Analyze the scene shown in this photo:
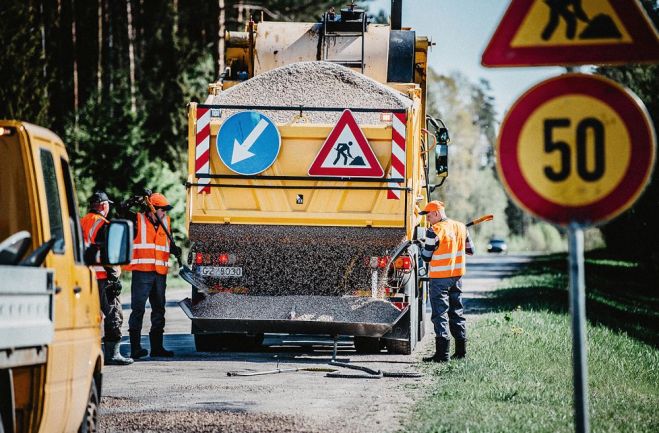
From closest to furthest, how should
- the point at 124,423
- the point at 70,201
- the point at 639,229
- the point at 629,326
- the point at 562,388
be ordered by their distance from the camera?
the point at 70,201
the point at 124,423
the point at 562,388
the point at 629,326
the point at 639,229

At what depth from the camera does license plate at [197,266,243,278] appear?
13.1 metres

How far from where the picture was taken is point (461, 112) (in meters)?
93.6

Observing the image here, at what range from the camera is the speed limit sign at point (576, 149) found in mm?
4930

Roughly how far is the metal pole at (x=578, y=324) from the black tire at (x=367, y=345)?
961cm


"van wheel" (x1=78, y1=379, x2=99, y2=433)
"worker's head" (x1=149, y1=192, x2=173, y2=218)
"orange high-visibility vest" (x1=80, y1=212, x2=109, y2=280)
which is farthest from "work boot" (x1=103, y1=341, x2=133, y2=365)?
"van wheel" (x1=78, y1=379, x2=99, y2=433)

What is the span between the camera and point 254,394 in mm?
10352

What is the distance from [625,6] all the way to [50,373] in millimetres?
3177

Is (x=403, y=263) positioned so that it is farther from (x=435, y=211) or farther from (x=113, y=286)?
(x=113, y=286)

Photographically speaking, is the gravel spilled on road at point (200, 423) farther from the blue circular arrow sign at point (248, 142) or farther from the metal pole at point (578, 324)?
the blue circular arrow sign at point (248, 142)

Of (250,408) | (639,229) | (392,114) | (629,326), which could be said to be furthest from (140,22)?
(250,408)

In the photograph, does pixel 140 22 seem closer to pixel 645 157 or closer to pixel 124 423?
pixel 124 423

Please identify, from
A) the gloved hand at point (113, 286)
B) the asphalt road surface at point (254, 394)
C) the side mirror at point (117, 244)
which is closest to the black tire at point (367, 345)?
the asphalt road surface at point (254, 394)

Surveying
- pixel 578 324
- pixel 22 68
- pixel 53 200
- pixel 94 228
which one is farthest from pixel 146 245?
pixel 22 68

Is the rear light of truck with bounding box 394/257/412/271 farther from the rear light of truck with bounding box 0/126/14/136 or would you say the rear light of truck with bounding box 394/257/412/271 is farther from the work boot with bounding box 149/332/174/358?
the rear light of truck with bounding box 0/126/14/136
